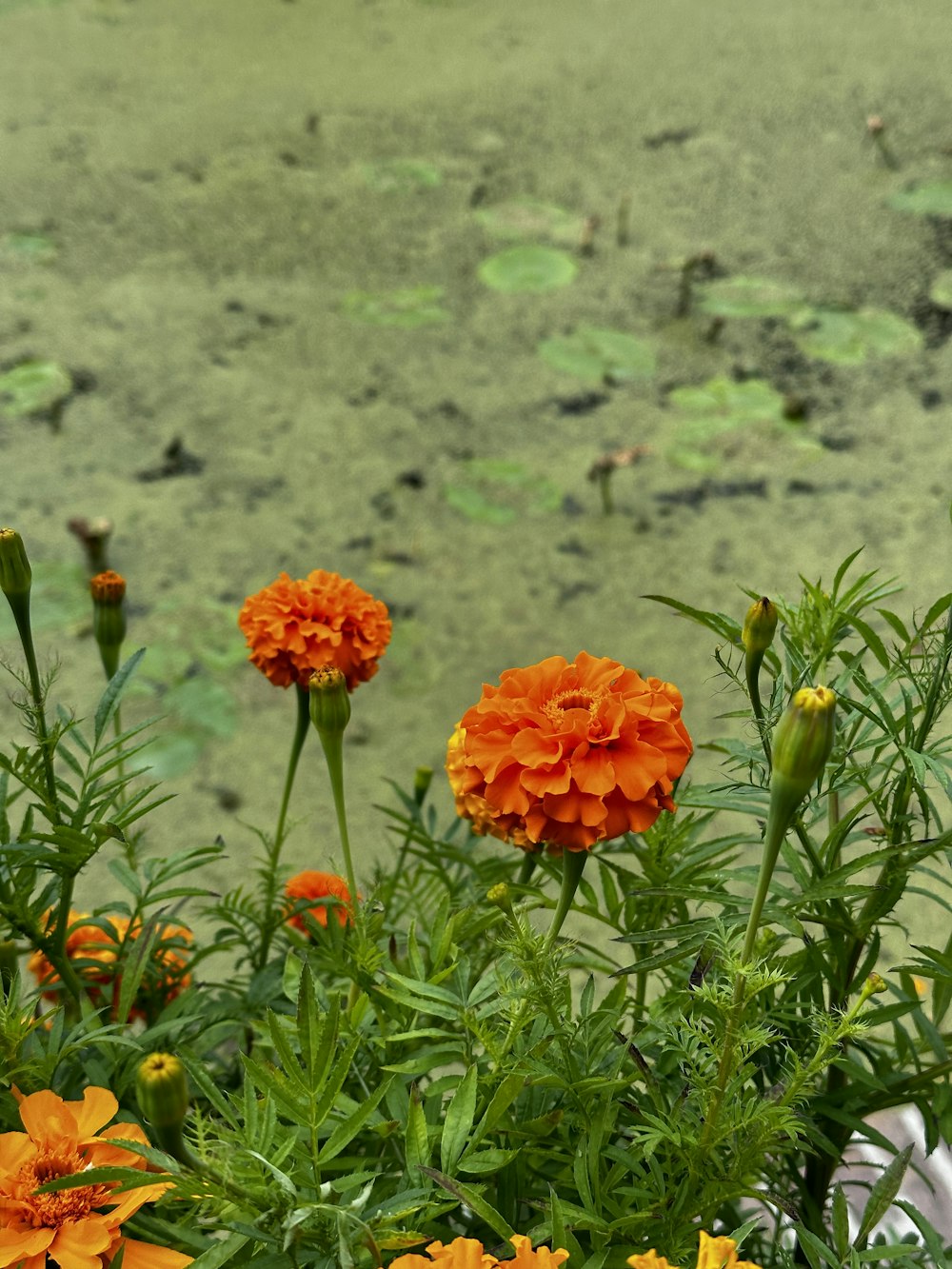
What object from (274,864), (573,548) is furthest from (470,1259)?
(573,548)

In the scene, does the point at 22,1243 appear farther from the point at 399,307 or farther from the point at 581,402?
the point at 399,307

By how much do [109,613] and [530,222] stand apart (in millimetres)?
1577

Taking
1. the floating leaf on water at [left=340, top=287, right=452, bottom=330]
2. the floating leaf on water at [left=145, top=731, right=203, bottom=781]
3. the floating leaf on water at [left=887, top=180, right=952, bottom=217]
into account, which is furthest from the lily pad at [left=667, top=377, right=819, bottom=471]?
the floating leaf on water at [left=145, top=731, right=203, bottom=781]

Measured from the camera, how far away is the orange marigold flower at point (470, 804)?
0.52 meters

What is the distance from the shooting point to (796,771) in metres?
0.38

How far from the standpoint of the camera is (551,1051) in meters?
0.47

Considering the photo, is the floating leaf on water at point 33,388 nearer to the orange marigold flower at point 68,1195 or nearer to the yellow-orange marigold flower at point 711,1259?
the orange marigold flower at point 68,1195

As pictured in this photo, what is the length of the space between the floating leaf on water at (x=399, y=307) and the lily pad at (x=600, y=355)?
177 millimetres

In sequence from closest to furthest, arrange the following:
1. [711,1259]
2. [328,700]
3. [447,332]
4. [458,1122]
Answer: [711,1259], [458,1122], [328,700], [447,332]

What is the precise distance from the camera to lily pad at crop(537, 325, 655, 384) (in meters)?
1.82

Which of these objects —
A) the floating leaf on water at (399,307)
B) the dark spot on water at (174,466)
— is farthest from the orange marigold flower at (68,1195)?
the floating leaf on water at (399,307)

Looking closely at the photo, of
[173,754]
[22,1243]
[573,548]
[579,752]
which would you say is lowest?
[173,754]

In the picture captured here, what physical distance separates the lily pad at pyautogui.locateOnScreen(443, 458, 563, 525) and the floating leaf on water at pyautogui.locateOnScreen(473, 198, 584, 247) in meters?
0.53

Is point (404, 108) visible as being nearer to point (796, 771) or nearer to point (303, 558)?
point (303, 558)
